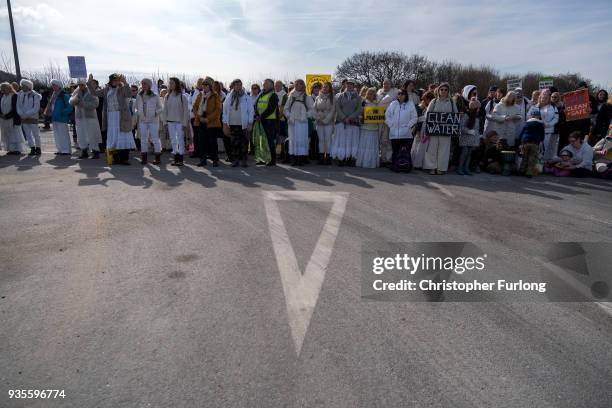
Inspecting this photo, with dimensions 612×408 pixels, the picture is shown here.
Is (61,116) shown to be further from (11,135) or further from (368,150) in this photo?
(368,150)

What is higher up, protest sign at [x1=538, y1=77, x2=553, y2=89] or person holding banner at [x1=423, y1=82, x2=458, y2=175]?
protest sign at [x1=538, y1=77, x2=553, y2=89]

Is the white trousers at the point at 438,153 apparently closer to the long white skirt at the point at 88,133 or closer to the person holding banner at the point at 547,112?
the person holding banner at the point at 547,112

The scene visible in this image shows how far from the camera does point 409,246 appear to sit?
5000mm

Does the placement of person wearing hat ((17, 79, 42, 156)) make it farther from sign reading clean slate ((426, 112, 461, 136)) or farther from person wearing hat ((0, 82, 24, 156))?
sign reading clean slate ((426, 112, 461, 136))

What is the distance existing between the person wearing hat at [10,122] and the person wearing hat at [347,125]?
30.3 feet

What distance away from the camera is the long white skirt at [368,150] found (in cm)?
1079

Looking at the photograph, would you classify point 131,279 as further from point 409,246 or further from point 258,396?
point 409,246

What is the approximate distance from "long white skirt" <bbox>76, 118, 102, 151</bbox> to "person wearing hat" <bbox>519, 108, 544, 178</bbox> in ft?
37.5

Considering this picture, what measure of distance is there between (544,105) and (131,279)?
37.7 feet

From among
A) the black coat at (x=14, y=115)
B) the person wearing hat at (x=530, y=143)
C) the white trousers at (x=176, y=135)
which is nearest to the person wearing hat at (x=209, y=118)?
the white trousers at (x=176, y=135)

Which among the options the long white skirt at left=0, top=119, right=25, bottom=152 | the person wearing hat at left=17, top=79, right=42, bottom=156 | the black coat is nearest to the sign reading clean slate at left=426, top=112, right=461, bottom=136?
the person wearing hat at left=17, top=79, right=42, bottom=156

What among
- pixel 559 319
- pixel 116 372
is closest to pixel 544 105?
pixel 559 319

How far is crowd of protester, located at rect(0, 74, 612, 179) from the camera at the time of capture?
10.0 metres

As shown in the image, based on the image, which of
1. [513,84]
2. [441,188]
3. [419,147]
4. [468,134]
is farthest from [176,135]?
[513,84]
